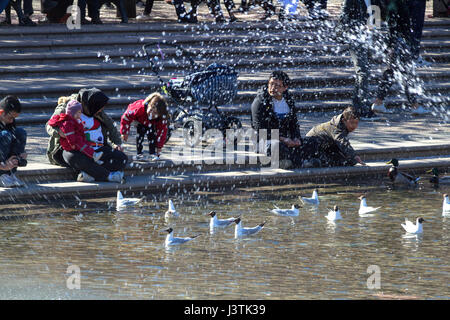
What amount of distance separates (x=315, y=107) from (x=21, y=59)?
474 centimetres

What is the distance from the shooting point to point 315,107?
44.7 ft

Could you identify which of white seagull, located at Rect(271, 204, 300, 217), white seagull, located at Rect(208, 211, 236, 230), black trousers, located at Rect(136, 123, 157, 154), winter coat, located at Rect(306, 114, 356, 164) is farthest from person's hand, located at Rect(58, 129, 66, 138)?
winter coat, located at Rect(306, 114, 356, 164)

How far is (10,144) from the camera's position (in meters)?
9.10

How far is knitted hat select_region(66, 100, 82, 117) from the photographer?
9.31 metres

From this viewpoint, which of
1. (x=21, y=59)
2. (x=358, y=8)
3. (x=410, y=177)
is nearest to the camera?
(x=410, y=177)

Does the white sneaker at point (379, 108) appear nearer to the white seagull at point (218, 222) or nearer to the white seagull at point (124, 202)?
the white seagull at point (124, 202)

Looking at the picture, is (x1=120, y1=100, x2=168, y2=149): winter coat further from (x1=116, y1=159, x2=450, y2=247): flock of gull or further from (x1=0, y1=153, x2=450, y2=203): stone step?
(x1=116, y1=159, x2=450, y2=247): flock of gull

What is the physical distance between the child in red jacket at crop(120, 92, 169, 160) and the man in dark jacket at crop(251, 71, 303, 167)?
1.13m

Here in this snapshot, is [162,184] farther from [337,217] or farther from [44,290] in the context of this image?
[44,290]

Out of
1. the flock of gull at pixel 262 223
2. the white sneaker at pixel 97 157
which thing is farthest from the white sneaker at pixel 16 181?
the flock of gull at pixel 262 223

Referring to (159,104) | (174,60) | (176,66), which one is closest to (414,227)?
(159,104)

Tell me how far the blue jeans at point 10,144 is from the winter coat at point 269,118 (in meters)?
2.78

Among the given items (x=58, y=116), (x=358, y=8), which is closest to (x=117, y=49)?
(x=358, y=8)

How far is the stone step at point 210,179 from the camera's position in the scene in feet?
29.5
